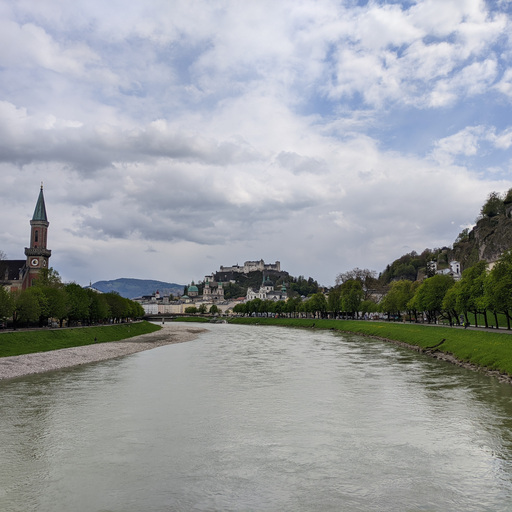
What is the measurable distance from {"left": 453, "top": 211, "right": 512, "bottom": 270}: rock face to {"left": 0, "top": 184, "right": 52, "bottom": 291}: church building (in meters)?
98.0

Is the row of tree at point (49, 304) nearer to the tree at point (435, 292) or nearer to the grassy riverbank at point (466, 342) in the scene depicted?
the grassy riverbank at point (466, 342)

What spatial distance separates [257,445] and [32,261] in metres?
113

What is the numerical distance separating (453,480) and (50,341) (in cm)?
4920

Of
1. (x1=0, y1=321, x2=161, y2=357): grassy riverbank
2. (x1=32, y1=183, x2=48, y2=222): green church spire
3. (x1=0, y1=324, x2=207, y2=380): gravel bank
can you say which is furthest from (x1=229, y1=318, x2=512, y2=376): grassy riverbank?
(x1=32, y1=183, x2=48, y2=222): green church spire

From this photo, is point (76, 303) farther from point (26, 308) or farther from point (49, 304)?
point (26, 308)

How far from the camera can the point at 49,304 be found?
230 feet

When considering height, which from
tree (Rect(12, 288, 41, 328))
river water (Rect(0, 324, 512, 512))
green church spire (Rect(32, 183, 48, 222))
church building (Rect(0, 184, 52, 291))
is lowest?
river water (Rect(0, 324, 512, 512))

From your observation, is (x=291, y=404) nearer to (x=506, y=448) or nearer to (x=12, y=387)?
(x=506, y=448)

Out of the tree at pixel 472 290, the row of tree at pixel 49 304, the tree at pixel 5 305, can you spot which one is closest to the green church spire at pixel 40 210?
the row of tree at pixel 49 304

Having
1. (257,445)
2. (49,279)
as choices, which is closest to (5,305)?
(49,279)

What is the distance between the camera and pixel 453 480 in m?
14.4

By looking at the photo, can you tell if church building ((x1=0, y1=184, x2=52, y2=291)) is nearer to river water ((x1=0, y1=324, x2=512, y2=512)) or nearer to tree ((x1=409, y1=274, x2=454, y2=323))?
tree ((x1=409, y1=274, x2=454, y2=323))

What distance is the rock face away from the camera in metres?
112

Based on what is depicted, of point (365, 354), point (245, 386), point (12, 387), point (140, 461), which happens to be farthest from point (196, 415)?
point (365, 354)
